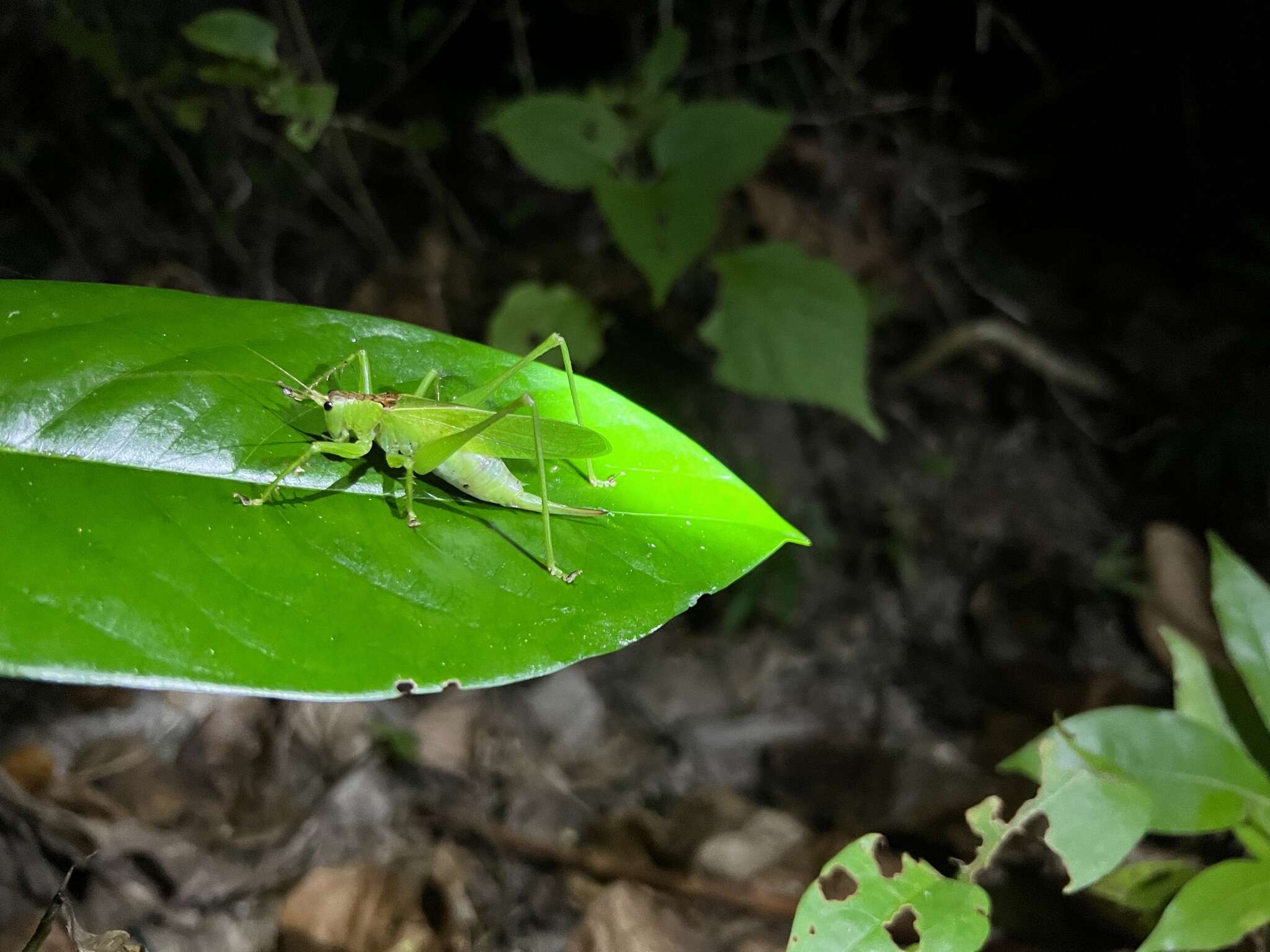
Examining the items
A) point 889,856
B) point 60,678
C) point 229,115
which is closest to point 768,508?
point 60,678

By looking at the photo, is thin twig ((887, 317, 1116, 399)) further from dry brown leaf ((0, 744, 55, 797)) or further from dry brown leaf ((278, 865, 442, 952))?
dry brown leaf ((0, 744, 55, 797))

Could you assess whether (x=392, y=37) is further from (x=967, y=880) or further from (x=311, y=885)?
(x=967, y=880)

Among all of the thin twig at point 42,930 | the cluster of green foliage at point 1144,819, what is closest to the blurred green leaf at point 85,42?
the thin twig at point 42,930

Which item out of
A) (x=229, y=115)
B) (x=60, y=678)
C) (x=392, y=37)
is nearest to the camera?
(x=60, y=678)

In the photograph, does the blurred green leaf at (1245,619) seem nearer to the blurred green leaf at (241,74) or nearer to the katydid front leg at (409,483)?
the katydid front leg at (409,483)

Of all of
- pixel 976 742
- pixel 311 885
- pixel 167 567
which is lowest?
pixel 976 742

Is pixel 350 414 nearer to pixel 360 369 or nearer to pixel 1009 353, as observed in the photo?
pixel 360 369

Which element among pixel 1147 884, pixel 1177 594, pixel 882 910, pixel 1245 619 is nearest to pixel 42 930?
pixel 882 910

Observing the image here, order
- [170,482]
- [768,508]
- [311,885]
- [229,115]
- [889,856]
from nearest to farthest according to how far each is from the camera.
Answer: [170,482]
[768,508]
[311,885]
[889,856]
[229,115]
